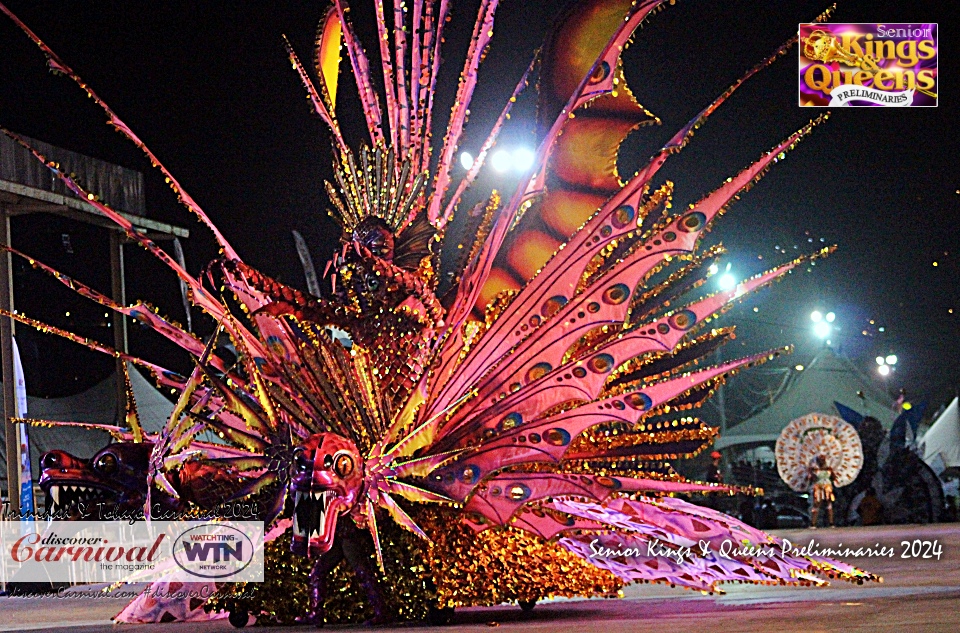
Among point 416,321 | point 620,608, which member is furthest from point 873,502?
point 416,321

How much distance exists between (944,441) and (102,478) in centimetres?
1847

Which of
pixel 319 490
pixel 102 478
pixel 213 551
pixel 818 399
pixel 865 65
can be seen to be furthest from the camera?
pixel 818 399

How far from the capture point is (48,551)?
11047 mm

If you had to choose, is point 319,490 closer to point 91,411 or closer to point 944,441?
point 91,411

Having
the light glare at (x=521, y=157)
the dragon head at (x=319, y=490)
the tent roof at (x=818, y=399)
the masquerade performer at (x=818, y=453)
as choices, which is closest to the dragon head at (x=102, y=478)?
the dragon head at (x=319, y=490)

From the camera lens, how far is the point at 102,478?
749 centimetres

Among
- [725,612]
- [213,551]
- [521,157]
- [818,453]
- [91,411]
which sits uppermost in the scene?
[521,157]

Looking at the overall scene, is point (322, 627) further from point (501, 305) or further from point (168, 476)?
point (501, 305)

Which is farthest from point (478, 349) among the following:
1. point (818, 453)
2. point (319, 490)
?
point (818, 453)

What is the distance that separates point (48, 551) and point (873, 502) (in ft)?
46.1

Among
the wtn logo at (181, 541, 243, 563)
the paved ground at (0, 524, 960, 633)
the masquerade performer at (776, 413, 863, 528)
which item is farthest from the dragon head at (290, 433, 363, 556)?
the masquerade performer at (776, 413, 863, 528)

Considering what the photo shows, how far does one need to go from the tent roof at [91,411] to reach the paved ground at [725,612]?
19.9 ft

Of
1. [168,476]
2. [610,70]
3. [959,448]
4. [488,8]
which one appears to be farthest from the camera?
[959,448]

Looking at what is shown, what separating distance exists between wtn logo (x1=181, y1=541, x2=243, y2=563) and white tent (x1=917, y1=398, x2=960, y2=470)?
17.2 m
